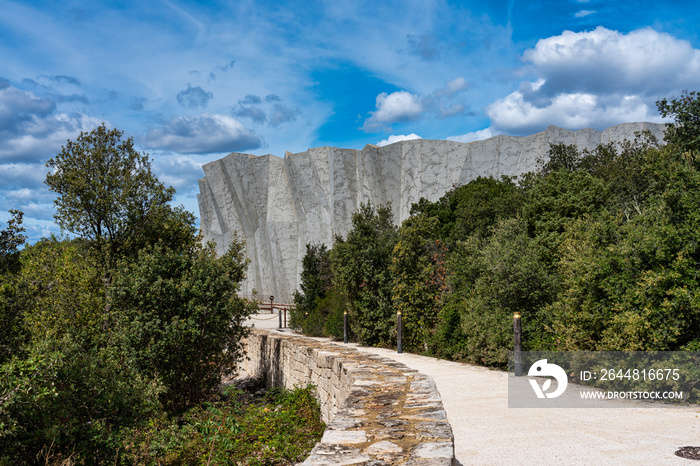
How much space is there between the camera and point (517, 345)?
8.46 metres

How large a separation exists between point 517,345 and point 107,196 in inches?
347

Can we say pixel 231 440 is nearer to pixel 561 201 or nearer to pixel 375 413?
pixel 375 413

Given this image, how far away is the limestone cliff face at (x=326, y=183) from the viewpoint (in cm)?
3600

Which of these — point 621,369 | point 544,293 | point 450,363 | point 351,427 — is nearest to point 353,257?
point 450,363

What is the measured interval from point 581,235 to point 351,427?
7823 mm

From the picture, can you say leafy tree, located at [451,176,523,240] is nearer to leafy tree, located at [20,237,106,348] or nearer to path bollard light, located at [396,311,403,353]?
path bollard light, located at [396,311,403,353]

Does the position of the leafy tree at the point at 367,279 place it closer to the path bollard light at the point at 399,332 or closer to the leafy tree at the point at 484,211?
the path bollard light at the point at 399,332

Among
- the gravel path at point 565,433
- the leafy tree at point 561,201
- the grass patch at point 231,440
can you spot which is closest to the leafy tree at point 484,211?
the leafy tree at point 561,201

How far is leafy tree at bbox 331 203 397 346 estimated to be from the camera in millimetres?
13852

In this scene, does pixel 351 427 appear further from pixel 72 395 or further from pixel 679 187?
pixel 679 187

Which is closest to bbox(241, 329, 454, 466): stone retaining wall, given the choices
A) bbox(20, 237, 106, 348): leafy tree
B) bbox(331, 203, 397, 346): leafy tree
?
bbox(20, 237, 106, 348): leafy tree

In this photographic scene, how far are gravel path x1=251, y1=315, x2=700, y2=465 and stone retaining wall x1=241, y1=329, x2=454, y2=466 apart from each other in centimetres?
77

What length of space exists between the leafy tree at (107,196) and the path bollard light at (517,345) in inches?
294

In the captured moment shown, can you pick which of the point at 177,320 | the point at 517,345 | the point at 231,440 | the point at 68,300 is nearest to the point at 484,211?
the point at 517,345
